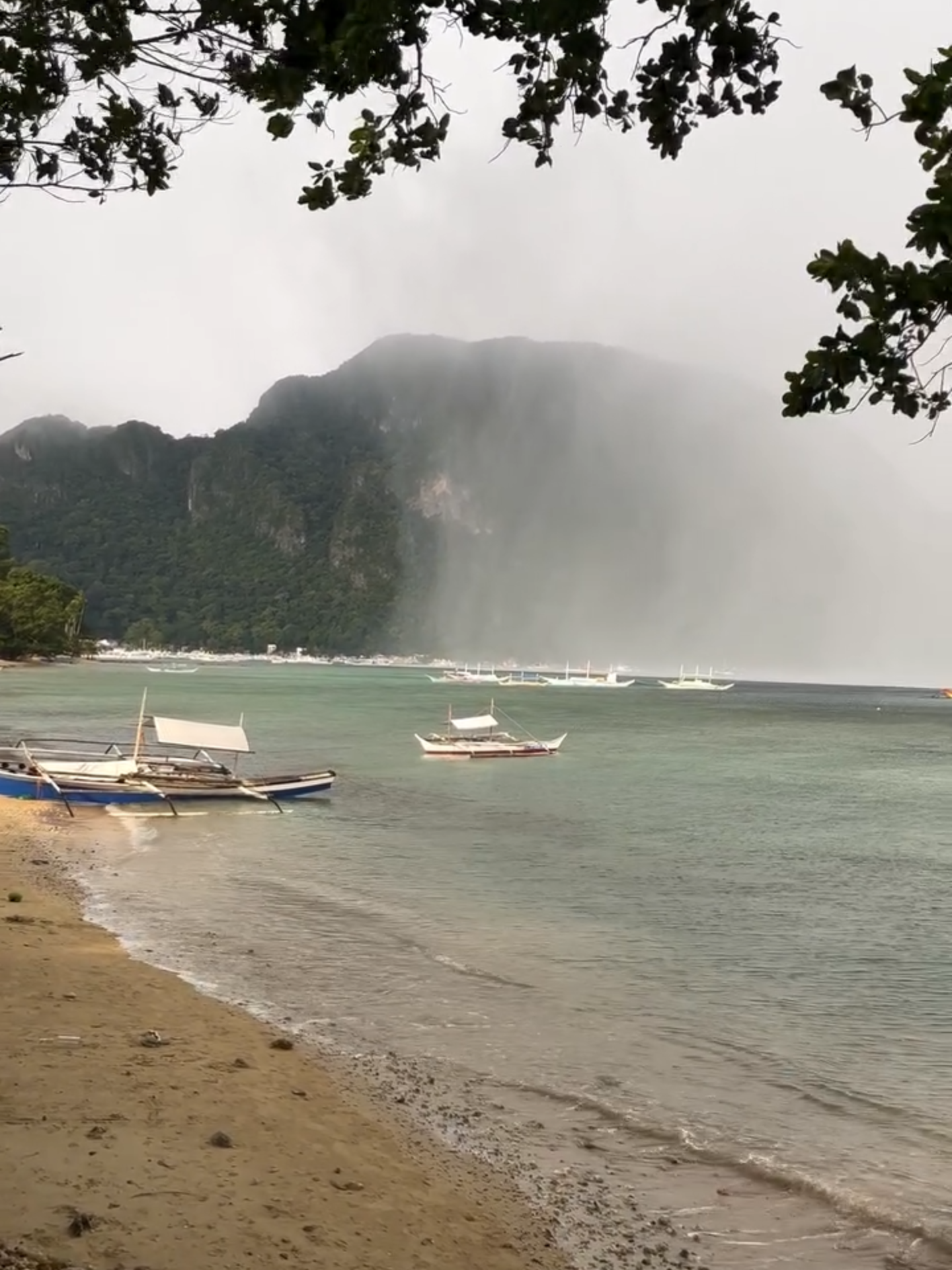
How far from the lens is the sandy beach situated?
5.62 meters

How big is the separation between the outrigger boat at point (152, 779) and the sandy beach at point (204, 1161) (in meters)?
18.8

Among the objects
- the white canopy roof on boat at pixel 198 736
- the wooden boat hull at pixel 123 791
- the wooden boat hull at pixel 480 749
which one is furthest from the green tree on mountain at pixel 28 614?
the wooden boat hull at pixel 123 791

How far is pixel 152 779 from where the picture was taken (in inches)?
1164

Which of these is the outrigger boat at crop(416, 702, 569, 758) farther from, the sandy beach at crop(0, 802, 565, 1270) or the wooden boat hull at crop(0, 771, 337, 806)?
the sandy beach at crop(0, 802, 565, 1270)

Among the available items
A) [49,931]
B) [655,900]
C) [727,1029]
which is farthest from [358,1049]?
[655,900]

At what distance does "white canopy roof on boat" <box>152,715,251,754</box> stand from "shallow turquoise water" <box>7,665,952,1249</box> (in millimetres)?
3556

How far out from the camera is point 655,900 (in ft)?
66.5

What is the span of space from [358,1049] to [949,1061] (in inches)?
263

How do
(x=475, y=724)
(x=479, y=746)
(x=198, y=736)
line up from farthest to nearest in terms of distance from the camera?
(x=475, y=724) < (x=479, y=746) < (x=198, y=736)

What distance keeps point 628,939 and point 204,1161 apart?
36.2 feet

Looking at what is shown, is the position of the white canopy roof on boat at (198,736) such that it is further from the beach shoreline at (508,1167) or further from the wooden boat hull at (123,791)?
the beach shoreline at (508,1167)

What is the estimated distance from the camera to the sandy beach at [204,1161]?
5.62 metres

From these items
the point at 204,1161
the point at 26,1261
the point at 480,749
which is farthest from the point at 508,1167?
the point at 480,749

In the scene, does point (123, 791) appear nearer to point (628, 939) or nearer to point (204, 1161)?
point (628, 939)
